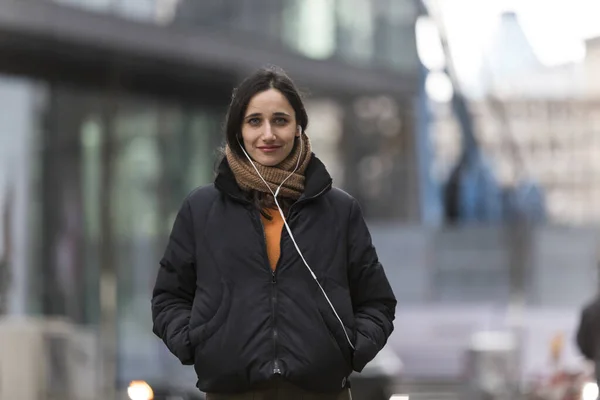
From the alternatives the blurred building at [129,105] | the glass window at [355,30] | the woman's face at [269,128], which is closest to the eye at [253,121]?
the woman's face at [269,128]

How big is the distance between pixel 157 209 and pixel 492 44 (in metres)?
11.5

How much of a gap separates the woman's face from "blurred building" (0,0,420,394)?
1574 centimetres

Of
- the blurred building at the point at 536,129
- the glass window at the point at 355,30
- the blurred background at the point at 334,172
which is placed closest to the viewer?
the blurred background at the point at 334,172

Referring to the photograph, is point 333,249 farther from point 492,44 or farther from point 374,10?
point 492,44

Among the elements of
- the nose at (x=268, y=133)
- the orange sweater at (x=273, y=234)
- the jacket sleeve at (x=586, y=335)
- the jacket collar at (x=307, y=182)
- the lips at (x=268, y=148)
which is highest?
the nose at (x=268, y=133)

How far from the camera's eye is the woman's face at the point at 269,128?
12.7 feet

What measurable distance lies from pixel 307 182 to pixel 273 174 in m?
0.09

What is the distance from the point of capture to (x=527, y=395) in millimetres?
15109

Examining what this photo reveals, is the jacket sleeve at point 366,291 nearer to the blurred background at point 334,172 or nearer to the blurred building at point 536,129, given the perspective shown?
the blurred background at point 334,172

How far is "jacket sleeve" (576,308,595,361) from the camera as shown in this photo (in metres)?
8.63

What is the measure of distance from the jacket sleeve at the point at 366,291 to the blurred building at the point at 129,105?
15.8 m

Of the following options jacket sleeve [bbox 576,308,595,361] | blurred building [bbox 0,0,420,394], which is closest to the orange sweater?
jacket sleeve [bbox 576,308,595,361]

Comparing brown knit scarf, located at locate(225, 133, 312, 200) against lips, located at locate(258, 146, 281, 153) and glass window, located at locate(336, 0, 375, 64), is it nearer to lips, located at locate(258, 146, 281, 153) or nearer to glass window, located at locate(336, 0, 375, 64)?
lips, located at locate(258, 146, 281, 153)

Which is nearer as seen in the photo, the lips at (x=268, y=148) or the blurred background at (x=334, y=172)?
the lips at (x=268, y=148)
